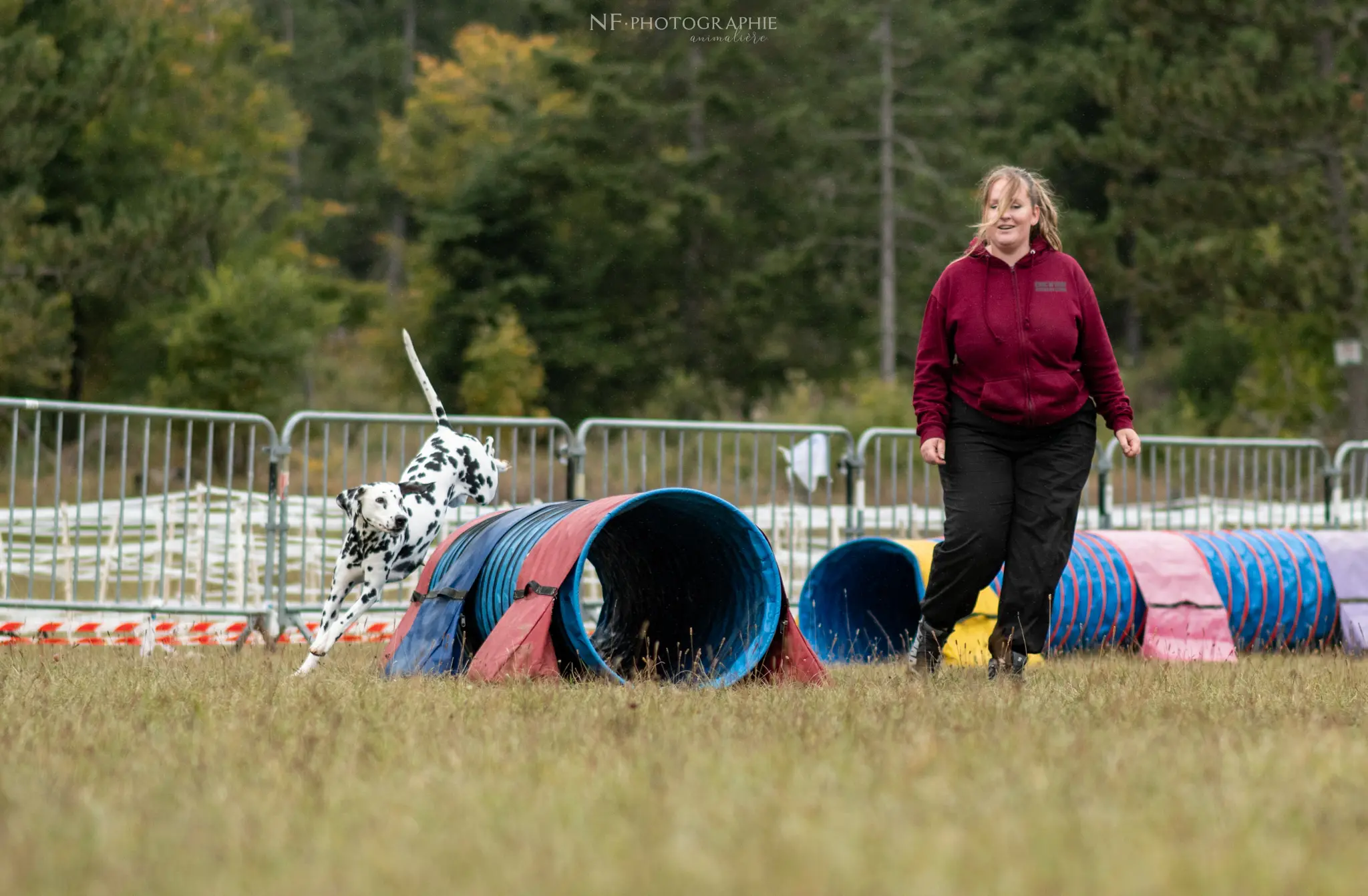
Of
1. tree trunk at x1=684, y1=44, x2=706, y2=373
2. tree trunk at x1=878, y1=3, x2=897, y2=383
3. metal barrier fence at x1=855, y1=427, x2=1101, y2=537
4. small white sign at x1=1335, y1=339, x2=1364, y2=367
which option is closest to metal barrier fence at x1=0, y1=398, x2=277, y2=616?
metal barrier fence at x1=855, y1=427, x2=1101, y2=537

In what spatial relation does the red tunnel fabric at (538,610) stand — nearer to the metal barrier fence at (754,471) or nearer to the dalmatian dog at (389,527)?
the dalmatian dog at (389,527)

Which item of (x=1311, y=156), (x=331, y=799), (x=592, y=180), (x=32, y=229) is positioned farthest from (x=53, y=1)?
(x=331, y=799)

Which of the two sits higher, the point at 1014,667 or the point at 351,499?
the point at 351,499

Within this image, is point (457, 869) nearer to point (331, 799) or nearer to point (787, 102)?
point (331, 799)

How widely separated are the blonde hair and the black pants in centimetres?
69

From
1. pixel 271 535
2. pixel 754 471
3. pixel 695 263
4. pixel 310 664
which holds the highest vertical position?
pixel 695 263

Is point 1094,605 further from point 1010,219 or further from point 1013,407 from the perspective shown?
point 1010,219

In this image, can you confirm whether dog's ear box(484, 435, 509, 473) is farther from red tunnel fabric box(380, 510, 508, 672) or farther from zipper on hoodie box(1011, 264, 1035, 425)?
zipper on hoodie box(1011, 264, 1035, 425)

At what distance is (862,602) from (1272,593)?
7.72 ft

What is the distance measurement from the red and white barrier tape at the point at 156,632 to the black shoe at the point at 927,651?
401cm

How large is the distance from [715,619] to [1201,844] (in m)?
4.30

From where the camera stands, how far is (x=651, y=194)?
35031 millimetres

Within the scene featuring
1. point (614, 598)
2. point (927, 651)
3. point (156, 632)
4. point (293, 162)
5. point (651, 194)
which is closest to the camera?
point (927, 651)

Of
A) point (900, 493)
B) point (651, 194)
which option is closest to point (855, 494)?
point (900, 493)
